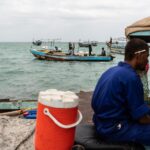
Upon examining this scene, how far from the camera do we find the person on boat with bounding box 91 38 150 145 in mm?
3209

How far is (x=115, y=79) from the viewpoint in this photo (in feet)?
10.6

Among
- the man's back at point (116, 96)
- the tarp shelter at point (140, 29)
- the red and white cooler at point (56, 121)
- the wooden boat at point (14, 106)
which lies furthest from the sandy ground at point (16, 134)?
the wooden boat at point (14, 106)

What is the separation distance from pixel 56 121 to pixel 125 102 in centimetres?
64

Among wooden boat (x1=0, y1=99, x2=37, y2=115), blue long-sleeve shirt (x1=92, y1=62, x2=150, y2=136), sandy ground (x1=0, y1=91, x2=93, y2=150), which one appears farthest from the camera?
wooden boat (x1=0, y1=99, x2=37, y2=115)

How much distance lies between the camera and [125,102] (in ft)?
10.7

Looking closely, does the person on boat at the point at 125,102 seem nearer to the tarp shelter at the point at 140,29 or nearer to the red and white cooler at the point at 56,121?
the red and white cooler at the point at 56,121

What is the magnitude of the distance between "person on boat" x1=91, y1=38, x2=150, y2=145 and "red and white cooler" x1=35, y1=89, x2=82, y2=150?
258mm

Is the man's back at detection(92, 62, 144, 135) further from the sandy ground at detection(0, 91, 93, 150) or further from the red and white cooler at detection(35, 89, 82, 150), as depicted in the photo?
the sandy ground at detection(0, 91, 93, 150)

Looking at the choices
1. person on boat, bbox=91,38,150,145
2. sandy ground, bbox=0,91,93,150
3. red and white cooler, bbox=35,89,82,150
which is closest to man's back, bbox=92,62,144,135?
person on boat, bbox=91,38,150,145

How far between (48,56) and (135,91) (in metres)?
40.0

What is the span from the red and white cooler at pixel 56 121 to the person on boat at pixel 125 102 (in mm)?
258

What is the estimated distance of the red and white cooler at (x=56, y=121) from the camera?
128 inches

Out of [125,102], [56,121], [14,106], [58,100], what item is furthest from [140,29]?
[14,106]

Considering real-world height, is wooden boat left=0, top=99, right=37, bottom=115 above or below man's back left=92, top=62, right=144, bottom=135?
below
